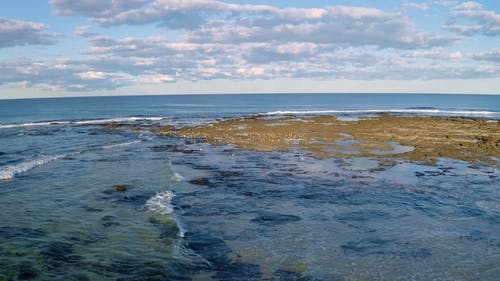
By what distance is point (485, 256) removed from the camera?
11.4 meters

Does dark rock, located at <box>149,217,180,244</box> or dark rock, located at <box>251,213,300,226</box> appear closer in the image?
dark rock, located at <box>149,217,180,244</box>

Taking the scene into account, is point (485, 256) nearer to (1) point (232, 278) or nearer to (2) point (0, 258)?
(1) point (232, 278)

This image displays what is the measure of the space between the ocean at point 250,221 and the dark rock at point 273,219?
2.9 inches

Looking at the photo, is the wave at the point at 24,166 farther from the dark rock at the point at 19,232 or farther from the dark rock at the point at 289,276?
the dark rock at the point at 289,276

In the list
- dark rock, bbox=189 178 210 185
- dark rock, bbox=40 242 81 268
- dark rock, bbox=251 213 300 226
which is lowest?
dark rock, bbox=40 242 81 268

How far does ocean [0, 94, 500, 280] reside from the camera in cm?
1072

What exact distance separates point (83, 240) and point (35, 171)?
13.7m

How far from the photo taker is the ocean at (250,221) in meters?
10.7

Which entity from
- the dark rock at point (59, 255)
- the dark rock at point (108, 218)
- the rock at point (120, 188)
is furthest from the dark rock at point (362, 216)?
the rock at point (120, 188)

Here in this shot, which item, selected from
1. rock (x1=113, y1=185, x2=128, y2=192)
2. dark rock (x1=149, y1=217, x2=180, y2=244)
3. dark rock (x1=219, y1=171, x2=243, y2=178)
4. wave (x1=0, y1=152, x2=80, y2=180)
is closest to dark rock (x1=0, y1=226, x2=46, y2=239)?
dark rock (x1=149, y1=217, x2=180, y2=244)

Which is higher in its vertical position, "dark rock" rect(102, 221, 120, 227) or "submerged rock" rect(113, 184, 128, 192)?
"submerged rock" rect(113, 184, 128, 192)

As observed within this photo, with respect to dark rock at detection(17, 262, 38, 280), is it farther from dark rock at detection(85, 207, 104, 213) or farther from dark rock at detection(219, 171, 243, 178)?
dark rock at detection(219, 171, 243, 178)

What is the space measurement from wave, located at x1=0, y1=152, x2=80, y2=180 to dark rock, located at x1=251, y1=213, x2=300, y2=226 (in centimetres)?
1580

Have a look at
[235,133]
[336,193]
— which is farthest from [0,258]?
[235,133]
